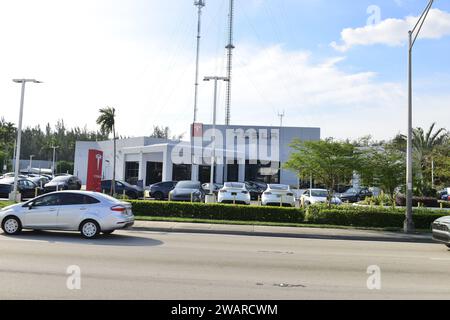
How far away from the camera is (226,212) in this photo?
68.2 feet

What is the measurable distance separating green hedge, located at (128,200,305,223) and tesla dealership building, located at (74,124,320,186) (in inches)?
809

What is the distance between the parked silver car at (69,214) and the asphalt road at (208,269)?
1.26 ft

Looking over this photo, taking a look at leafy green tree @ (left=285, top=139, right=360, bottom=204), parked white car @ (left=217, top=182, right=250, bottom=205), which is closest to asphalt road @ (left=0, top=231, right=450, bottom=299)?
leafy green tree @ (left=285, top=139, right=360, bottom=204)

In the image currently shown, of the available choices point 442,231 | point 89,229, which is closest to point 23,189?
point 89,229

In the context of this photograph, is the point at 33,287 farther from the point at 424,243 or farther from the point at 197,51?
the point at 197,51

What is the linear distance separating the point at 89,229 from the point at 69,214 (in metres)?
0.79

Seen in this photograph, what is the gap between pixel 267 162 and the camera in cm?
4406

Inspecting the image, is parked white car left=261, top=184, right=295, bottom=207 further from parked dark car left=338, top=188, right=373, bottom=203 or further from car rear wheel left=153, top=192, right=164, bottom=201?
parked dark car left=338, top=188, right=373, bottom=203

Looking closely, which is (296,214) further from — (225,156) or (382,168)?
(225,156)

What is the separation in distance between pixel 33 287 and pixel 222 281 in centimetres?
310

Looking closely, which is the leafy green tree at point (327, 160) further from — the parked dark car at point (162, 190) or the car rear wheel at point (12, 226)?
the car rear wheel at point (12, 226)

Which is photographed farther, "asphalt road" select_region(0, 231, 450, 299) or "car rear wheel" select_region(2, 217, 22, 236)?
"car rear wheel" select_region(2, 217, 22, 236)

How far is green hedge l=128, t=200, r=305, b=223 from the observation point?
20625mm
